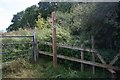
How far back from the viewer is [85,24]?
381 inches

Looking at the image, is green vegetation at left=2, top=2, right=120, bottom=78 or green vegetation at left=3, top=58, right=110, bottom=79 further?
green vegetation at left=3, top=58, right=110, bottom=79

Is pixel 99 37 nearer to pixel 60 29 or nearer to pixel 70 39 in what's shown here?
pixel 70 39

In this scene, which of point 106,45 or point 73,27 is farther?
point 73,27

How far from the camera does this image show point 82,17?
984cm

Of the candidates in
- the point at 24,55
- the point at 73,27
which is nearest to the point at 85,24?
the point at 73,27

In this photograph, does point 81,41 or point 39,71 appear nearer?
point 39,71

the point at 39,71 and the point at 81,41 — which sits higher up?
the point at 81,41

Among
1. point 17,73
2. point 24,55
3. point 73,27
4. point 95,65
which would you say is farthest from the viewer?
point 73,27

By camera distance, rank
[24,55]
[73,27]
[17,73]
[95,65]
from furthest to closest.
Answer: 1. [73,27]
2. [24,55]
3. [17,73]
4. [95,65]

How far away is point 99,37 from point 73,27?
2.79 meters

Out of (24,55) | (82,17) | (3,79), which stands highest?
(82,17)

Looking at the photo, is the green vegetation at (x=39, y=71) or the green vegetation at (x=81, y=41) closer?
the green vegetation at (x=81, y=41)

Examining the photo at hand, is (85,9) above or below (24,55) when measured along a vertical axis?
above

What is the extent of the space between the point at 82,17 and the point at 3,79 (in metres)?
3.75
